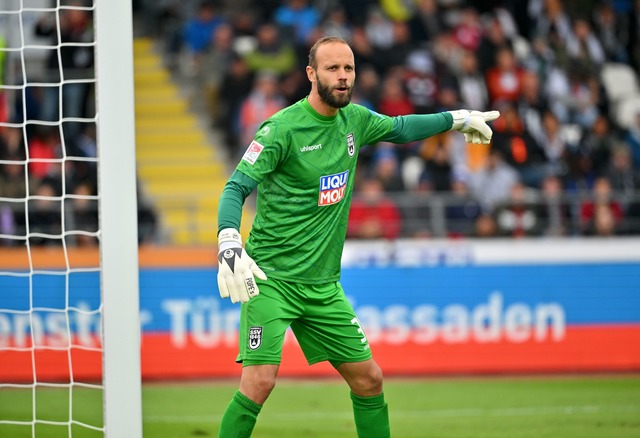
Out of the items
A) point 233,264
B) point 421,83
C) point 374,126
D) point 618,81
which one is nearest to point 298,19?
point 421,83

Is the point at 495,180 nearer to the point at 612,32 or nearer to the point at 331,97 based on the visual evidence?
the point at 612,32

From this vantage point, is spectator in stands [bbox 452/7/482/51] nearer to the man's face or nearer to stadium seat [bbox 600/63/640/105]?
stadium seat [bbox 600/63/640/105]

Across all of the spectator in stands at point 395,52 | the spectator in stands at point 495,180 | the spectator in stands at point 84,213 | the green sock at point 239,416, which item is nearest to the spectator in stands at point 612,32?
the spectator in stands at point 395,52

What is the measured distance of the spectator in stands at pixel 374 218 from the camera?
1304cm

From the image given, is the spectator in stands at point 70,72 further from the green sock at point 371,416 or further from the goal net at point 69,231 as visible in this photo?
the green sock at point 371,416

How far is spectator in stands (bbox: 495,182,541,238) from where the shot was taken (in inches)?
518

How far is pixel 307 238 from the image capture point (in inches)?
236

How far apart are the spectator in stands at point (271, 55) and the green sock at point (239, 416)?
10.5 m

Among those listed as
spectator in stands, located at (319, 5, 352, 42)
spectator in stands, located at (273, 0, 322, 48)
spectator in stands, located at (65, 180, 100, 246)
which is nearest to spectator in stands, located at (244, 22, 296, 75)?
spectator in stands, located at (273, 0, 322, 48)

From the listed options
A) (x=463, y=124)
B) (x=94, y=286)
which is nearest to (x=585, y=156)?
(x=94, y=286)

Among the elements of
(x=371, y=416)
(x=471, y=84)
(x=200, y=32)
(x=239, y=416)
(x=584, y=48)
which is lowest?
(x=371, y=416)

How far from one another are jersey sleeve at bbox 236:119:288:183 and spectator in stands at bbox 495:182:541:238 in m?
7.68

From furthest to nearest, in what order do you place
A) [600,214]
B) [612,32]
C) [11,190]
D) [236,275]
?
[612,32] < [600,214] < [11,190] < [236,275]

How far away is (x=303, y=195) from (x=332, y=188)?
7.6 inches
